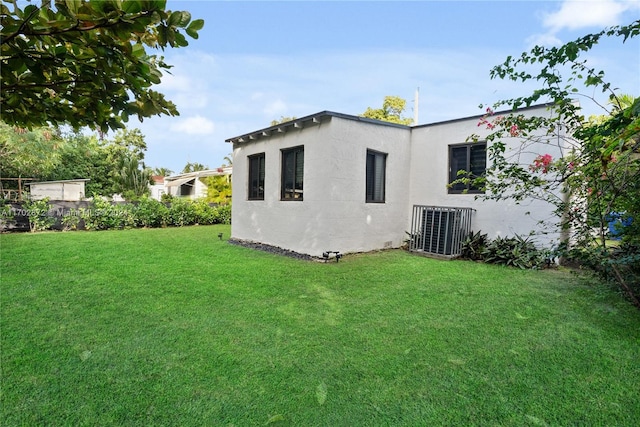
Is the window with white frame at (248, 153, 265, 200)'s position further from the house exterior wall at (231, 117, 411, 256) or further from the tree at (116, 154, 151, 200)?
the tree at (116, 154, 151, 200)

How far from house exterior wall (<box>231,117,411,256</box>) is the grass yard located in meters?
2.09

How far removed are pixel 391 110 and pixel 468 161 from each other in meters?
16.0

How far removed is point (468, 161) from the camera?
8031 millimetres

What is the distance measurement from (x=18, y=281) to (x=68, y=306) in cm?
183

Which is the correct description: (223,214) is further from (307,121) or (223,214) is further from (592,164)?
(592,164)

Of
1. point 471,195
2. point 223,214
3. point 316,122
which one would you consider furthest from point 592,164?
point 223,214

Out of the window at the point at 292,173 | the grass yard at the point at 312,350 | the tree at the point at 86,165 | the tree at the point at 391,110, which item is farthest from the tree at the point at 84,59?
the tree at the point at 86,165

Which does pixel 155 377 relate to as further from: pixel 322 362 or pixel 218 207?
pixel 218 207

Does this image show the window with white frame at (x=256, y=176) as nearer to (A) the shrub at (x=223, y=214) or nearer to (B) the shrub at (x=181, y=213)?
(B) the shrub at (x=181, y=213)

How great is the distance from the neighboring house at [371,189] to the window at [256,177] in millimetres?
61

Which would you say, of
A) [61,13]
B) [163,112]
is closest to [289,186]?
[163,112]

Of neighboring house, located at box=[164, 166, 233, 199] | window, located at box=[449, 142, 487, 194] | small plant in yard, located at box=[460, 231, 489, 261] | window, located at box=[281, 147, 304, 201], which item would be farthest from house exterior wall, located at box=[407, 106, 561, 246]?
neighboring house, located at box=[164, 166, 233, 199]

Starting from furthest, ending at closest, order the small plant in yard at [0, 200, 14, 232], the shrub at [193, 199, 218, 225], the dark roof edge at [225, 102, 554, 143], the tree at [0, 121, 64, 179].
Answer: the tree at [0, 121, 64, 179] → the shrub at [193, 199, 218, 225] → the small plant in yard at [0, 200, 14, 232] → the dark roof edge at [225, 102, 554, 143]

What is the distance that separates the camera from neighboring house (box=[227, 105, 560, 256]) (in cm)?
734
